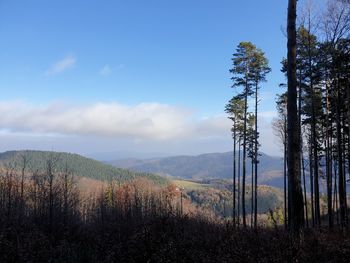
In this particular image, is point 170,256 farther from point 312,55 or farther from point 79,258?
point 312,55

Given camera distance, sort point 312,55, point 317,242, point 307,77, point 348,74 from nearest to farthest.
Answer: point 317,242, point 348,74, point 312,55, point 307,77

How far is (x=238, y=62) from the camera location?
107 feet

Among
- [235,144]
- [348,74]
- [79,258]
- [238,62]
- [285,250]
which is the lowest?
[79,258]

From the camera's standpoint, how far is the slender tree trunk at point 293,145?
28.8ft

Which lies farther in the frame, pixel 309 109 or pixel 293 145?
pixel 309 109

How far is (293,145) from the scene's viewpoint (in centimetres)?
921

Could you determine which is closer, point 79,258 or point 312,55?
point 79,258

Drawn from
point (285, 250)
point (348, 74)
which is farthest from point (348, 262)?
point (348, 74)

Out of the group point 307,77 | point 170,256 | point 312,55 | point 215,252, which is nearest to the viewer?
point 170,256

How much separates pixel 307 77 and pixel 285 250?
70.6 ft

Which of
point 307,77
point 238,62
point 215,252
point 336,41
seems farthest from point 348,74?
point 215,252

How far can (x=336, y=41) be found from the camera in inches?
719

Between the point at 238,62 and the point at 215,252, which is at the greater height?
the point at 238,62

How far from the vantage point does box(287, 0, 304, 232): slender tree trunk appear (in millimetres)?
8789
